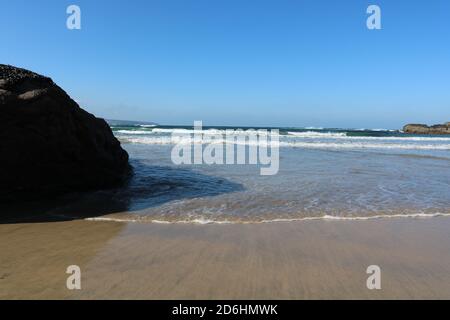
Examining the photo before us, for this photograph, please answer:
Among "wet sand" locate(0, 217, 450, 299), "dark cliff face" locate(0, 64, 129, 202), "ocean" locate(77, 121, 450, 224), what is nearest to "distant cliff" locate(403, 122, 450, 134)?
"ocean" locate(77, 121, 450, 224)

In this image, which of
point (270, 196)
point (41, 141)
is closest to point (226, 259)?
point (270, 196)

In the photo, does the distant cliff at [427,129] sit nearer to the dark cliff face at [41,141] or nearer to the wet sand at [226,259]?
the wet sand at [226,259]

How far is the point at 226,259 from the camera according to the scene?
4.41 m

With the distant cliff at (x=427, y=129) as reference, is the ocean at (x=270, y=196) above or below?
below

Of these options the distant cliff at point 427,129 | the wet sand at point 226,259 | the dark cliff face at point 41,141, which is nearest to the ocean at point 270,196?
the wet sand at point 226,259

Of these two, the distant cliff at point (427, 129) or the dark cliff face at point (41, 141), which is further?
the distant cliff at point (427, 129)

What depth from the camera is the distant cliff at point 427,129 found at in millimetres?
74250

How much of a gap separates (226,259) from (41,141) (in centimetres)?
475

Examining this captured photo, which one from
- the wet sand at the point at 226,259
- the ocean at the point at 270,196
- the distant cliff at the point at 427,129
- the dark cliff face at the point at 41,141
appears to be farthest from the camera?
the distant cliff at the point at 427,129

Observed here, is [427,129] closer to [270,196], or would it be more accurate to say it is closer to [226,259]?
[270,196]

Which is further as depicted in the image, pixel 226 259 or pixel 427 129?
pixel 427 129

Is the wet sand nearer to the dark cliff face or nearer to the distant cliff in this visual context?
the dark cliff face

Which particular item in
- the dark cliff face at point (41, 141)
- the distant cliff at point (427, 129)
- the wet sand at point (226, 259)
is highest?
the distant cliff at point (427, 129)

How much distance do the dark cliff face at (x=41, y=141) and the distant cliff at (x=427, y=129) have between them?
80424 mm
